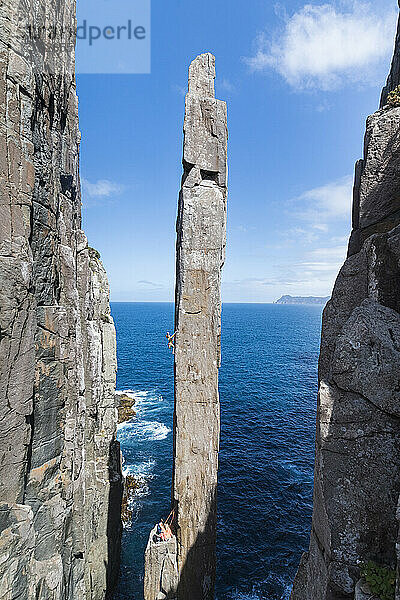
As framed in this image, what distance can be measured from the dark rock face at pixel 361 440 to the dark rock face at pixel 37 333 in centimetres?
739

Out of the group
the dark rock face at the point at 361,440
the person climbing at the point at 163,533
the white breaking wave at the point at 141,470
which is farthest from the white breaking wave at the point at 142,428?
the dark rock face at the point at 361,440

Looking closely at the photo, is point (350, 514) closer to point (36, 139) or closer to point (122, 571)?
point (36, 139)

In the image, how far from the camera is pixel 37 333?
370 inches

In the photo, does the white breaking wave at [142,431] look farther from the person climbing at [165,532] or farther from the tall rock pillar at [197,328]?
the tall rock pillar at [197,328]

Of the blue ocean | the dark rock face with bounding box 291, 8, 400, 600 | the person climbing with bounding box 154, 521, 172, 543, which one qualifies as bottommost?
the blue ocean

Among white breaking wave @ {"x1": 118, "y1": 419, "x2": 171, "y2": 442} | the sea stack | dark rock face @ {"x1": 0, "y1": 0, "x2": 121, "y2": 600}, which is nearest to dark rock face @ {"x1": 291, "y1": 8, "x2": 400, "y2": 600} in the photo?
the sea stack

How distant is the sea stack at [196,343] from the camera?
11.0 metres

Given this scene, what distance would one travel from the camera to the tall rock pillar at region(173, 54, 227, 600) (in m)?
11.0

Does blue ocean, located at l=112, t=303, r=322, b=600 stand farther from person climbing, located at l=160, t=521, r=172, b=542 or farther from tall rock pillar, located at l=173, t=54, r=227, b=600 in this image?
tall rock pillar, located at l=173, t=54, r=227, b=600

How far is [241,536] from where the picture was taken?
80.8 ft

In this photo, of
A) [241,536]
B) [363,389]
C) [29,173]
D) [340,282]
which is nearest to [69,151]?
[29,173]

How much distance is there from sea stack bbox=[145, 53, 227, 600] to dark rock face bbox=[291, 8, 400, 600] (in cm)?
544

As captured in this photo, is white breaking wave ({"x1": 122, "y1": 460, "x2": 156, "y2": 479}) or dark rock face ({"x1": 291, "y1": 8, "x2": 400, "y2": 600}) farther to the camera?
white breaking wave ({"x1": 122, "y1": 460, "x2": 156, "y2": 479})

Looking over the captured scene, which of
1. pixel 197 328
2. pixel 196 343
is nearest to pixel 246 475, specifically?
pixel 196 343
